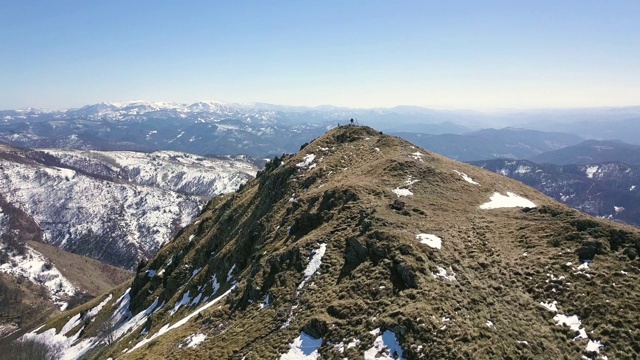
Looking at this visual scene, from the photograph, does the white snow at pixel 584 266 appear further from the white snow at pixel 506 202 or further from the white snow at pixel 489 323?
the white snow at pixel 506 202

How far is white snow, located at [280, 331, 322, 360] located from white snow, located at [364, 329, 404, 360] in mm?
4219

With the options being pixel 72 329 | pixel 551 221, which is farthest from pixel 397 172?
pixel 72 329

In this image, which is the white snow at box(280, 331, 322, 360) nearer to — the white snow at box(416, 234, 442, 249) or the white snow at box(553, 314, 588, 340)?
the white snow at box(416, 234, 442, 249)

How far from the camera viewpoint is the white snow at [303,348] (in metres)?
26.6

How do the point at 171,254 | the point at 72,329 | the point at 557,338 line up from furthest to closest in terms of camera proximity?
the point at 72,329 → the point at 171,254 → the point at 557,338

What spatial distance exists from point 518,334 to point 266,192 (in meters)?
58.8

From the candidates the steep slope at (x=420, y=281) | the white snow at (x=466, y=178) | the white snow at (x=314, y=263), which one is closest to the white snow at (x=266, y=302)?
the steep slope at (x=420, y=281)

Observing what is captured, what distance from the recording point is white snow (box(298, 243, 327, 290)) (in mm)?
36206

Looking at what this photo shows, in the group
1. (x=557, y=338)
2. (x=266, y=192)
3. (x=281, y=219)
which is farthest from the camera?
(x=266, y=192)

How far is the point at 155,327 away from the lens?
62688 millimetres

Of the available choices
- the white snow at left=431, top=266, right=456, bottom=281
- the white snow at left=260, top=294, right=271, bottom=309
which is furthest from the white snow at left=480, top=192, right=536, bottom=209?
the white snow at left=260, top=294, right=271, bottom=309

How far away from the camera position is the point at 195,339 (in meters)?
35.9

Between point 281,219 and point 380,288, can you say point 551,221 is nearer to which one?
point 380,288

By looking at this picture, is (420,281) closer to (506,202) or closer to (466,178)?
(506,202)
